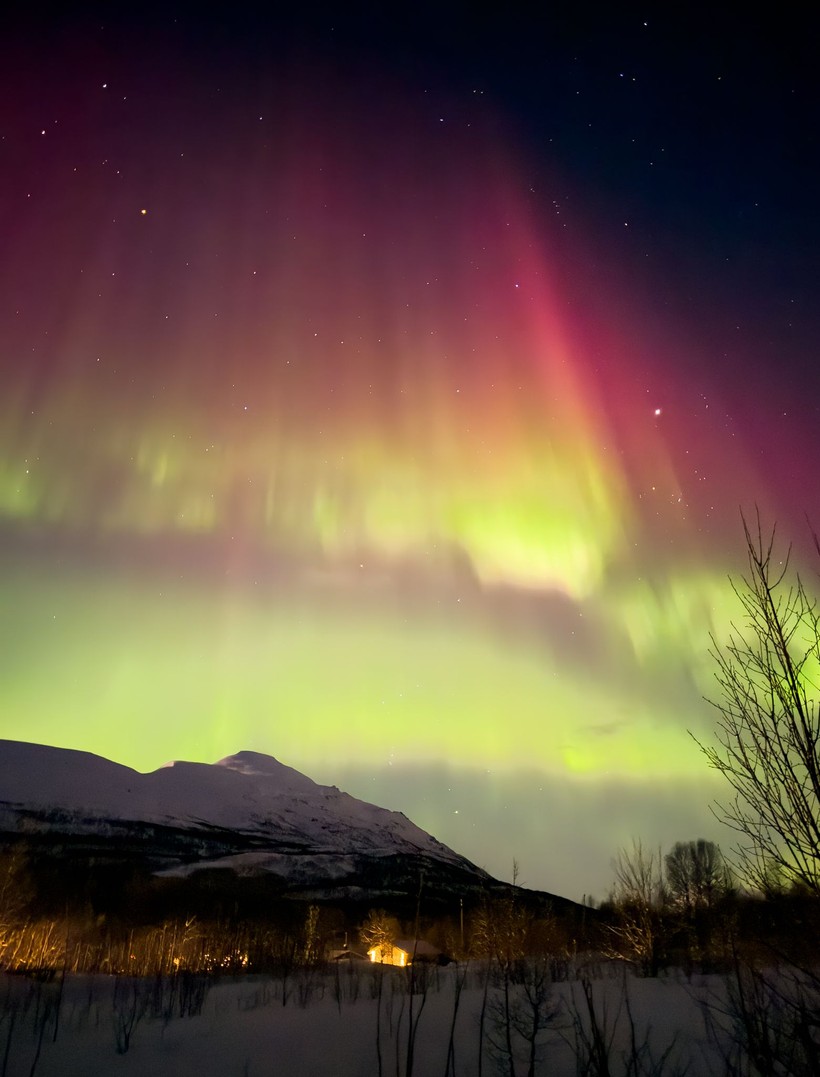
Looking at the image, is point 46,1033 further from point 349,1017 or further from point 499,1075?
point 499,1075

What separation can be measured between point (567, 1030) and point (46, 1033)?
50.1 feet

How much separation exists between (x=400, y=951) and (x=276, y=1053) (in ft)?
238

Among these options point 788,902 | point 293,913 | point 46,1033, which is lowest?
point 293,913

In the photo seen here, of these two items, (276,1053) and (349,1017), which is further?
(349,1017)

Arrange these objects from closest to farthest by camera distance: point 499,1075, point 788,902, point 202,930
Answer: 1. point 788,902
2. point 499,1075
3. point 202,930

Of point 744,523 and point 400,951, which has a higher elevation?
point 744,523

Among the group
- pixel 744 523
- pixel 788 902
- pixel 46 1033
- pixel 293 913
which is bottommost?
pixel 293 913

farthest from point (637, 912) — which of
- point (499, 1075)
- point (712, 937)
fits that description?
point (499, 1075)

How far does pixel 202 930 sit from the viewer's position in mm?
107500

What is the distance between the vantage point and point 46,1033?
58.5 feet

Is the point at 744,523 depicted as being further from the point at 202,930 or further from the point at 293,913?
the point at 293,913

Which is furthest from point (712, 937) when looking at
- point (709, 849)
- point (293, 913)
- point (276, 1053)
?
point (293, 913)

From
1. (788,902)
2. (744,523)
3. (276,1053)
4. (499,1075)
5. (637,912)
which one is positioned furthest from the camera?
(637,912)

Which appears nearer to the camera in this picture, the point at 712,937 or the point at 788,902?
the point at 788,902
